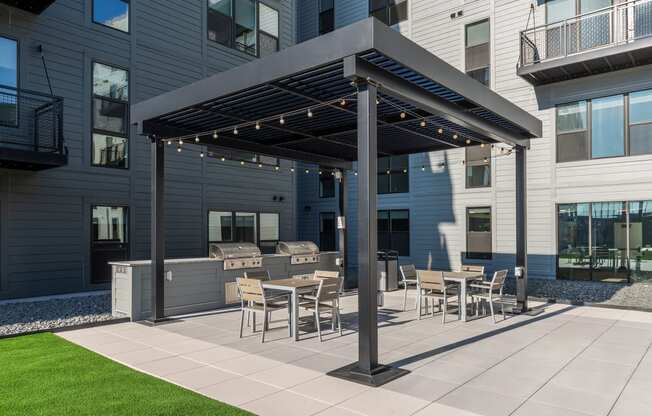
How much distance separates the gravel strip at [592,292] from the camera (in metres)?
9.26

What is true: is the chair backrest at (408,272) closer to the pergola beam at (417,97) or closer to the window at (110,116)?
the pergola beam at (417,97)

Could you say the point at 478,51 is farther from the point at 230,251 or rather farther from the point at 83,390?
the point at 83,390

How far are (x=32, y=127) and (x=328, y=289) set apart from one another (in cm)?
777

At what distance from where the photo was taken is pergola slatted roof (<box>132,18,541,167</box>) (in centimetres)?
489

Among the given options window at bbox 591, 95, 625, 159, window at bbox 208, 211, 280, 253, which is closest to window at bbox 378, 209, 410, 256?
window at bbox 208, 211, 280, 253

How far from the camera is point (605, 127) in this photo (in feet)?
38.7

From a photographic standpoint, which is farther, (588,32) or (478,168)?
(478,168)

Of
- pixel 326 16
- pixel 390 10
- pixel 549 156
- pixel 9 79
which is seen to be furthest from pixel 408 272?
pixel 326 16

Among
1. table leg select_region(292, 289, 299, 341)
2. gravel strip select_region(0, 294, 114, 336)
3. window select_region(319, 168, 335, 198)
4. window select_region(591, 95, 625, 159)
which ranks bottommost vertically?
gravel strip select_region(0, 294, 114, 336)

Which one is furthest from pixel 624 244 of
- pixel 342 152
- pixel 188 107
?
pixel 188 107

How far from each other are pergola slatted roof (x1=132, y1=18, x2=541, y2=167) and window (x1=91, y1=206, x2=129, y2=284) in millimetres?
4281

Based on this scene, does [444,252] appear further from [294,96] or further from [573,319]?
[294,96]

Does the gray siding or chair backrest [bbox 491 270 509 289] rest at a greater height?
the gray siding

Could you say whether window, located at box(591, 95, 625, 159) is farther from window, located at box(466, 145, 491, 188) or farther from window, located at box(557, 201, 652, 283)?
window, located at box(466, 145, 491, 188)
